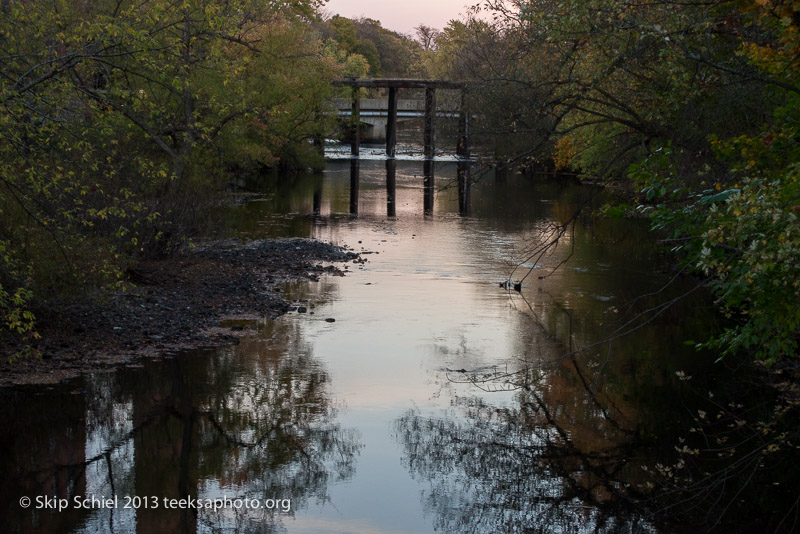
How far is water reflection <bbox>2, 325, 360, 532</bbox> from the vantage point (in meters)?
8.21

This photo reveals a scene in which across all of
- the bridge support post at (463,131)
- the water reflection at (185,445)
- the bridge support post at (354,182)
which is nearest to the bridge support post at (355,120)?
the bridge support post at (354,182)

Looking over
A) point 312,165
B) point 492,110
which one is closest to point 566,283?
point 492,110

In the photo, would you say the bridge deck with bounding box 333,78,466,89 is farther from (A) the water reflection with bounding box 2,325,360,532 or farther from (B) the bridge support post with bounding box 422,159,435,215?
(A) the water reflection with bounding box 2,325,360,532

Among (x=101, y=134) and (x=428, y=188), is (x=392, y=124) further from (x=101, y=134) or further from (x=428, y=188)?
(x=101, y=134)

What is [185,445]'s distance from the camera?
9820 millimetres

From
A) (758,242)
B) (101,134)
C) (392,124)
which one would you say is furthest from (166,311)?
(392,124)

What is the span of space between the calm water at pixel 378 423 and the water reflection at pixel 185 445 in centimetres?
3

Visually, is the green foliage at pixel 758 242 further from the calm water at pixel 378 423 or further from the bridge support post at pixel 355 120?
the bridge support post at pixel 355 120

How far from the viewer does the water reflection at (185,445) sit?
8.21 m

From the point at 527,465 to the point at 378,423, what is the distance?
2005 millimetres

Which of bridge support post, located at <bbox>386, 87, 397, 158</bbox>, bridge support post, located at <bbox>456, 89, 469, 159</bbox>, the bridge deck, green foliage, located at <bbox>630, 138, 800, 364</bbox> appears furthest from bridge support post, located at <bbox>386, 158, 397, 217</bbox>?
green foliage, located at <bbox>630, 138, 800, 364</bbox>

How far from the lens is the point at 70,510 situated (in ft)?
26.8

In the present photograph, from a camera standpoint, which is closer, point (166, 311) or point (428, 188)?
point (166, 311)

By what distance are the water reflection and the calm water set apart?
26 mm
